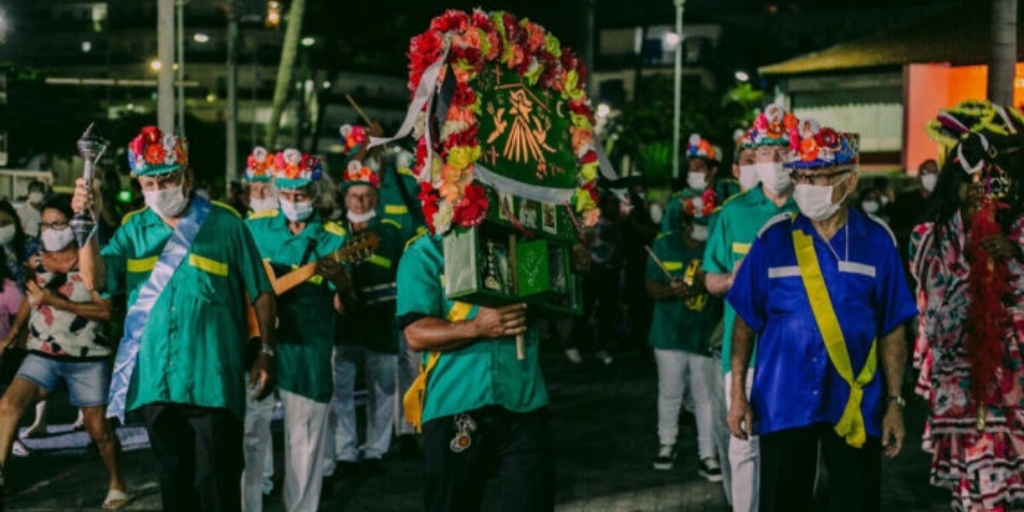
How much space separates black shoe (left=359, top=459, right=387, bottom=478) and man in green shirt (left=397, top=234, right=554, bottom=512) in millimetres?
5507

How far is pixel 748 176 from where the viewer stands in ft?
31.3

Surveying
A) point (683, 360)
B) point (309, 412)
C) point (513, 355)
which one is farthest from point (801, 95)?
point (513, 355)

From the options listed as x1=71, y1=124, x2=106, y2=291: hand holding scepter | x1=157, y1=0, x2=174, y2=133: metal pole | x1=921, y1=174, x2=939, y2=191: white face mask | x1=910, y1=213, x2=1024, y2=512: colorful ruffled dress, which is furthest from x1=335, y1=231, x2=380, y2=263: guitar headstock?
x1=157, y1=0, x2=174, y2=133: metal pole

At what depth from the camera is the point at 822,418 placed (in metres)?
6.70

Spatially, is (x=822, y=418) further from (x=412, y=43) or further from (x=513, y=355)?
(x=412, y=43)

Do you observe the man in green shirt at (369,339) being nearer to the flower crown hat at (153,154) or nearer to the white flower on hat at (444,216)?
the flower crown hat at (153,154)

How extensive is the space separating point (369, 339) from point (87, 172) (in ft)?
15.4

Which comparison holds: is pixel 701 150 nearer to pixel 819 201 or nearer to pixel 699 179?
pixel 699 179

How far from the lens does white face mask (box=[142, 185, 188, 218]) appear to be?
24.7ft

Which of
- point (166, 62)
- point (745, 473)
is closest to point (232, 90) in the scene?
point (166, 62)

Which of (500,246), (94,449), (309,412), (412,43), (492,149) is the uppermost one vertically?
(412,43)

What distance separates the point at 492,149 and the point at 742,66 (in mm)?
104994

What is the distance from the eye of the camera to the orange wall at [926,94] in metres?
38.8

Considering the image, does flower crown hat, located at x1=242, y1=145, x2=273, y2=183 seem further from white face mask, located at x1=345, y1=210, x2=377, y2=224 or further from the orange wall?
the orange wall
